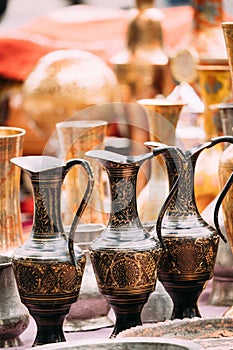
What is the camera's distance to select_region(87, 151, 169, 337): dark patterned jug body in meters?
1.38

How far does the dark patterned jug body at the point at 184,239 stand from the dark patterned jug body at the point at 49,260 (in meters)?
0.14

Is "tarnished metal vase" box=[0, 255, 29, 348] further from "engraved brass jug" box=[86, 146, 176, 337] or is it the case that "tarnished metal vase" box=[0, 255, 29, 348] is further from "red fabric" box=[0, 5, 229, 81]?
"red fabric" box=[0, 5, 229, 81]

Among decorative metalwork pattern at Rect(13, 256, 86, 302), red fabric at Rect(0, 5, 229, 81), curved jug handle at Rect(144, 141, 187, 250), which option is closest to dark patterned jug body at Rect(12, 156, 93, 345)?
decorative metalwork pattern at Rect(13, 256, 86, 302)

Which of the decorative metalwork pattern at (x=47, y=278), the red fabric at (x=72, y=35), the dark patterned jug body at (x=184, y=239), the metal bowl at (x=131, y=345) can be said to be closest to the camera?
the metal bowl at (x=131, y=345)

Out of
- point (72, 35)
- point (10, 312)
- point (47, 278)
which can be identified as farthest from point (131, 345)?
point (72, 35)

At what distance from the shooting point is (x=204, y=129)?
2068 millimetres

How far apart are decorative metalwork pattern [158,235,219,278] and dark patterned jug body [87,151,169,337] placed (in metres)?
0.05

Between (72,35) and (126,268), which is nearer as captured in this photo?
(126,268)

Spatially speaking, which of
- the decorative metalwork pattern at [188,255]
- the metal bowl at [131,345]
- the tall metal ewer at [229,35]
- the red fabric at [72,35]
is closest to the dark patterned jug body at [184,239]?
the decorative metalwork pattern at [188,255]

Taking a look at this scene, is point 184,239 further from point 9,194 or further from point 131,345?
point 131,345

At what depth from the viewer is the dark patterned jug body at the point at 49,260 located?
136 centimetres

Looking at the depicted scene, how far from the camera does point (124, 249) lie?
54.5 inches

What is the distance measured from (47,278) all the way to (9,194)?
251mm

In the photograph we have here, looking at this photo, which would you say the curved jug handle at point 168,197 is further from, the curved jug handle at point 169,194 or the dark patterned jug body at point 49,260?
the dark patterned jug body at point 49,260
